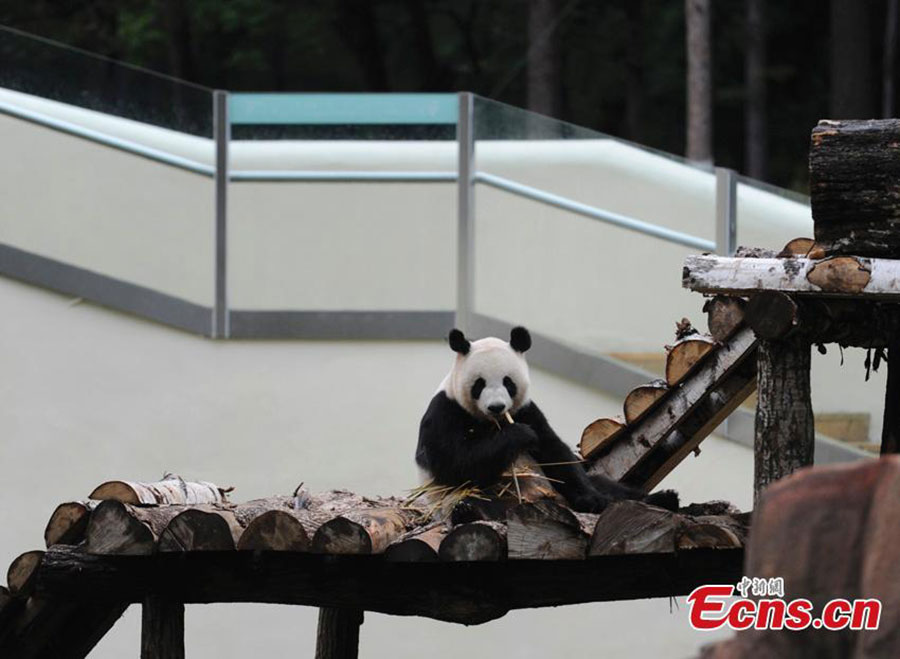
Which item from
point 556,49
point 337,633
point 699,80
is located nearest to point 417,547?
point 337,633

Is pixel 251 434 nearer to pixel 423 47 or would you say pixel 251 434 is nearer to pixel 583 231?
pixel 583 231

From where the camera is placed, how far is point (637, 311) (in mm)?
8039

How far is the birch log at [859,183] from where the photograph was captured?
13.8 ft

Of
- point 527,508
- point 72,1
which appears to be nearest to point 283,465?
point 527,508

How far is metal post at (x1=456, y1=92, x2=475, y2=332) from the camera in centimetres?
823

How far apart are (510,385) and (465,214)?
3.44 metres

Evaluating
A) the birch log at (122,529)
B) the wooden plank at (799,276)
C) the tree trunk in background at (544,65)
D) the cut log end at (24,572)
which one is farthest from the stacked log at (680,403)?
the tree trunk in background at (544,65)


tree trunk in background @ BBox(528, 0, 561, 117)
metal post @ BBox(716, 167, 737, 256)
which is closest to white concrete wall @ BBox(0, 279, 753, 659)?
metal post @ BBox(716, 167, 737, 256)

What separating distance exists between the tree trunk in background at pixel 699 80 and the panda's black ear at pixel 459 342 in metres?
8.93

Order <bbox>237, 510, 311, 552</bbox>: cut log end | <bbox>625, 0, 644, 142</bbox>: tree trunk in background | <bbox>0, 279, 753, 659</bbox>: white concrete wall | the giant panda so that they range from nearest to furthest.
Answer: <bbox>237, 510, 311, 552</bbox>: cut log end < the giant panda < <bbox>0, 279, 753, 659</bbox>: white concrete wall < <bbox>625, 0, 644, 142</bbox>: tree trunk in background

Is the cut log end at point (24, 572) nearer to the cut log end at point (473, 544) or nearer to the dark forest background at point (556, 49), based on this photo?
the cut log end at point (473, 544)

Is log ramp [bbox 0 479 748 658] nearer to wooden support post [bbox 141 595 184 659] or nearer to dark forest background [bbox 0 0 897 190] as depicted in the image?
wooden support post [bbox 141 595 184 659]

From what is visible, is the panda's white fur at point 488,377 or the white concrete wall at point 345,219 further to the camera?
the white concrete wall at point 345,219

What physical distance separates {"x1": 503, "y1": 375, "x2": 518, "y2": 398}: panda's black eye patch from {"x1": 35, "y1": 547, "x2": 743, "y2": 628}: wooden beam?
56 cm
